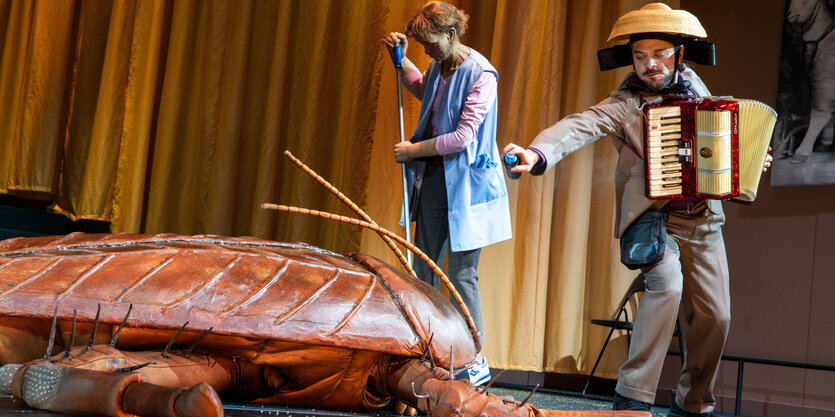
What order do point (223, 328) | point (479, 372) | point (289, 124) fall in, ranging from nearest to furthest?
point (223, 328) → point (479, 372) → point (289, 124)

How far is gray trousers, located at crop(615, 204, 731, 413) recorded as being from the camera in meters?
2.40

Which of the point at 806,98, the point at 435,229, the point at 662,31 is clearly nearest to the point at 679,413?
the point at 435,229

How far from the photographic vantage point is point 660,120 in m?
2.46

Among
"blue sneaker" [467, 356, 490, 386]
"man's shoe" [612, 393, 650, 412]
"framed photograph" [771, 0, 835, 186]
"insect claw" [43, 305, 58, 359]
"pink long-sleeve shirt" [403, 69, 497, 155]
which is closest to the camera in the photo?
"insect claw" [43, 305, 58, 359]

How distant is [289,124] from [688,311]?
2.28 m

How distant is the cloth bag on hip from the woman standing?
0.47 m

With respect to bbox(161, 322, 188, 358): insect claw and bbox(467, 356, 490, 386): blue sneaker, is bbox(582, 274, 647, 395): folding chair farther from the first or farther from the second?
bbox(161, 322, 188, 358): insect claw

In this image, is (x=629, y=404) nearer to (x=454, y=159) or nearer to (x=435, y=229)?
(x=435, y=229)

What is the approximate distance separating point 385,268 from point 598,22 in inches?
98.6

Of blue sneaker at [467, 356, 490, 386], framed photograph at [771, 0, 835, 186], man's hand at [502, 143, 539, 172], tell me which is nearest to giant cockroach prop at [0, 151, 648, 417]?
blue sneaker at [467, 356, 490, 386]

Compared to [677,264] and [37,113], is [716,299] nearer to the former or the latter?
[677,264]

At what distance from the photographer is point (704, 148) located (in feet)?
7.94

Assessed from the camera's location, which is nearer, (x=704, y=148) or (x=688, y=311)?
(x=704, y=148)

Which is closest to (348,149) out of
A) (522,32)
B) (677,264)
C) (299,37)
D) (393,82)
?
(393,82)
